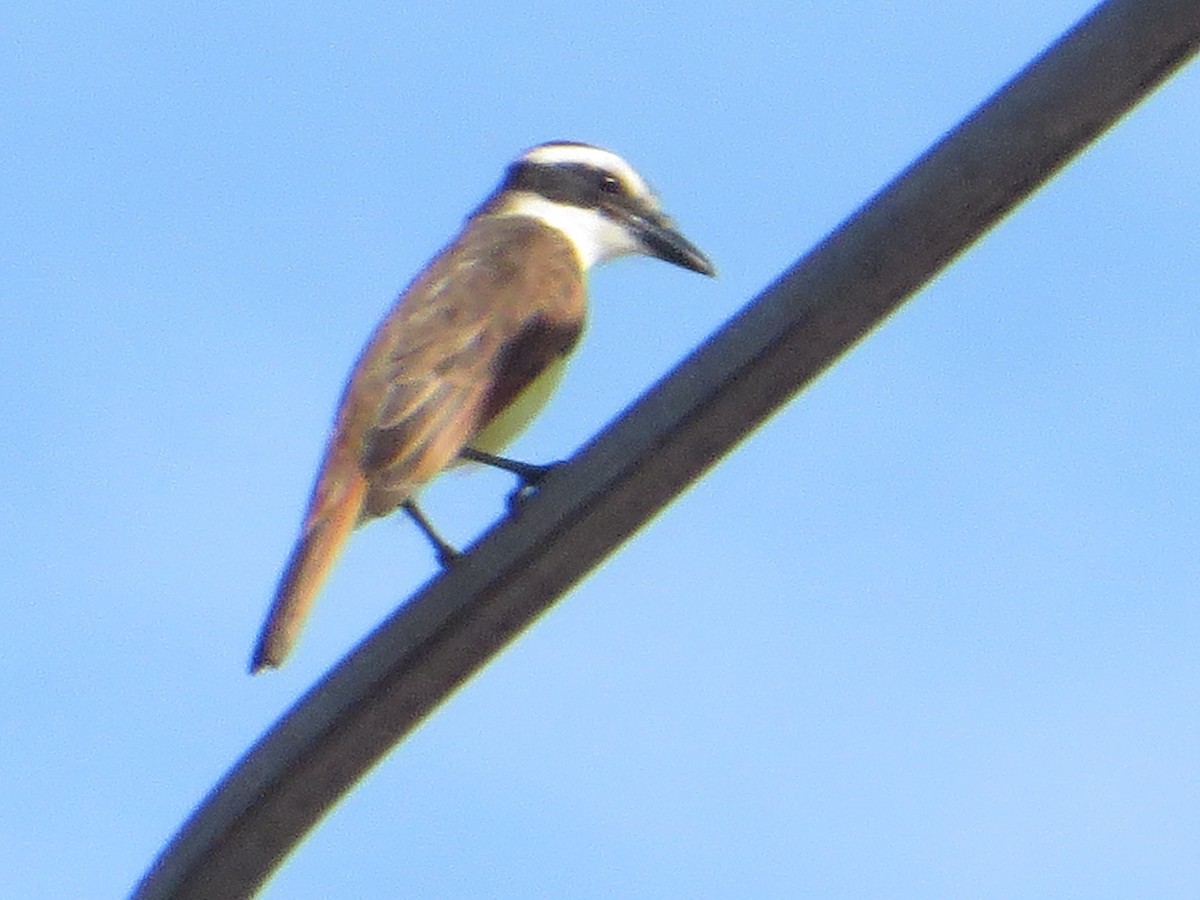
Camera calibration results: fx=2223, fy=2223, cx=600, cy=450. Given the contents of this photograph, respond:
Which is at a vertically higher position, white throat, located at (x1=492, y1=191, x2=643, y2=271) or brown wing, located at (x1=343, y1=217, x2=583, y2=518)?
white throat, located at (x1=492, y1=191, x2=643, y2=271)

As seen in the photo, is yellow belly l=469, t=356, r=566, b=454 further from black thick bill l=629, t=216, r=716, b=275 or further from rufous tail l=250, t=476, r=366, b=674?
black thick bill l=629, t=216, r=716, b=275

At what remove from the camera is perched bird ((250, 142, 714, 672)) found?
5828 millimetres

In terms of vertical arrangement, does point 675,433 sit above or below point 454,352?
below

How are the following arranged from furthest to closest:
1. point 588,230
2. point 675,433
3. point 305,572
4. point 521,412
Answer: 1. point 588,230
2. point 521,412
3. point 305,572
4. point 675,433

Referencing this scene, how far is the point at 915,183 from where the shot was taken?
3.01 meters

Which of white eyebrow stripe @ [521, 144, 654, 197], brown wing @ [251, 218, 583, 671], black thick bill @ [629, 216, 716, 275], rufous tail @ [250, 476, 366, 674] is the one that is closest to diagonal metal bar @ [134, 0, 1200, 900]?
rufous tail @ [250, 476, 366, 674]

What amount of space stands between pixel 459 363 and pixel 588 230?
7.44 ft

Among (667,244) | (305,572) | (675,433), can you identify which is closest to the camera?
(675,433)

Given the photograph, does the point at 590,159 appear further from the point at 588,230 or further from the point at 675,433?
the point at 675,433

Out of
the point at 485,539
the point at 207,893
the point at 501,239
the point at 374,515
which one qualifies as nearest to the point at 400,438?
the point at 374,515

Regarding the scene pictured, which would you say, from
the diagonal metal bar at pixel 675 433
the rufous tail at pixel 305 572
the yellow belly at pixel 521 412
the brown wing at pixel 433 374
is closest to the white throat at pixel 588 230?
the brown wing at pixel 433 374

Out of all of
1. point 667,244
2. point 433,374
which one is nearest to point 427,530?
point 433,374

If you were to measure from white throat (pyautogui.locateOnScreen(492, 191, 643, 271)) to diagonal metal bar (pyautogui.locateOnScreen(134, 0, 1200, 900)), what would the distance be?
5.20 metres

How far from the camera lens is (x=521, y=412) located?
695 centimetres
